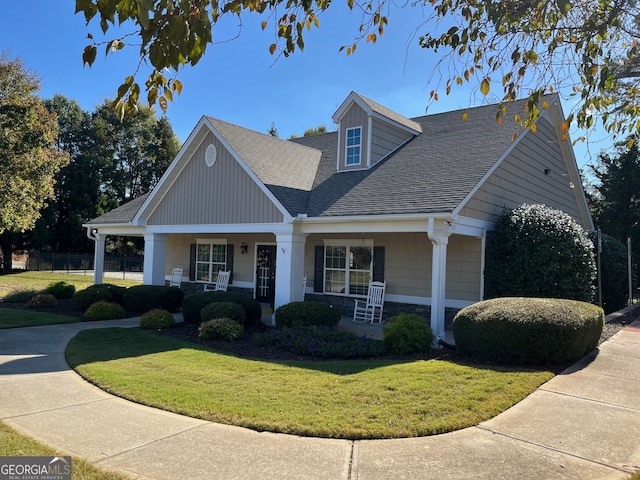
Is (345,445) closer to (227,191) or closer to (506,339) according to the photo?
(506,339)

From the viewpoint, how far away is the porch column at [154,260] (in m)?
15.8

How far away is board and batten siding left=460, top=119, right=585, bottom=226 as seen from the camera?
1173cm

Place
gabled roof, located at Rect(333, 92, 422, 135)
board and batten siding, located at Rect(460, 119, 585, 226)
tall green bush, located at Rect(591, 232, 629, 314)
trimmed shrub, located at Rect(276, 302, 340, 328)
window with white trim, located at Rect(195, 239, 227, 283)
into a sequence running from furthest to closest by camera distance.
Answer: window with white trim, located at Rect(195, 239, 227, 283)
tall green bush, located at Rect(591, 232, 629, 314)
gabled roof, located at Rect(333, 92, 422, 135)
board and batten siding, located at Rect(460, 119, 585, 226)
trimmed shrub, located at Rect(276, 302, 340, 328)

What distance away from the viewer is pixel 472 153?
40.3ft

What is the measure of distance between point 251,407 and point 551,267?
8.09 meters

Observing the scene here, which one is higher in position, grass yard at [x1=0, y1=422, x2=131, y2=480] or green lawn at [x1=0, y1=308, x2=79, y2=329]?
grass yard at [x1=0, y1=422, x2=131, y2=480]

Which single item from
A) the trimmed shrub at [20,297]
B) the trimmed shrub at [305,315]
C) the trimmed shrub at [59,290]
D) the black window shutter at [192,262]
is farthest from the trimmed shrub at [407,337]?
the trimmed shrub at [20,297]

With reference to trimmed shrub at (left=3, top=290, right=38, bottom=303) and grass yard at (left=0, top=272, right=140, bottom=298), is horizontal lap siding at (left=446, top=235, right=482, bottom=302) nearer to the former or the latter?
trimmed shrub at (left=3, top=290, right=38, bottom=303)

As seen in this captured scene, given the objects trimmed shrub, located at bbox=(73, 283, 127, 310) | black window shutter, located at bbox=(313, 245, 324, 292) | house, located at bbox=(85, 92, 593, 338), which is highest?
house, located at bbox=(85, 92, 593, 338)

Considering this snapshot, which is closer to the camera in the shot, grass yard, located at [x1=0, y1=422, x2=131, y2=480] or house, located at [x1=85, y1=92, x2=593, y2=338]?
grass yard, located at [x1=0, y1=422, x2=131, y2=480]

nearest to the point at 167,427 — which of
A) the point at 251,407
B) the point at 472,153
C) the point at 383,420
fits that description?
the point at 251,407

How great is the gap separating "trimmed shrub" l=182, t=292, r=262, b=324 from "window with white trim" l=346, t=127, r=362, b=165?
18.4 feet

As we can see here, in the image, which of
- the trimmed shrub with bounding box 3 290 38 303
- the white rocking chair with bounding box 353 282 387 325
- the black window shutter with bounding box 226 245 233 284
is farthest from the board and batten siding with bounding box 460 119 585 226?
the trimmed shrub with bounding box 3 290 38 303

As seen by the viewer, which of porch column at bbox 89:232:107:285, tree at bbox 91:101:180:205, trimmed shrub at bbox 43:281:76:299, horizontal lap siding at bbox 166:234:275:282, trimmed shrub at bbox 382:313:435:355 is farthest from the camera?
tree at bbox 91:101:180:205
